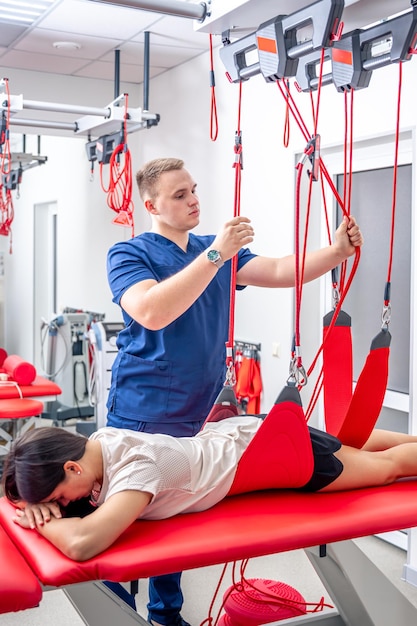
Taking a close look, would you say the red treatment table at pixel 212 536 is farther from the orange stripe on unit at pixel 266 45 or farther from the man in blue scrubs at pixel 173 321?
the orange stripe on unit at pixel 266 45

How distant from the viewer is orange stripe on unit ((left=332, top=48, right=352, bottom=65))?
6.03 ft

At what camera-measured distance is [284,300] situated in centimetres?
386

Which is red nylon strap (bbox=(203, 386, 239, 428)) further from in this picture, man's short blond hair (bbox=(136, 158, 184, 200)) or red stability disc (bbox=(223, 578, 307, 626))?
red stability disc (bbox=(223, 578, 307, 626))

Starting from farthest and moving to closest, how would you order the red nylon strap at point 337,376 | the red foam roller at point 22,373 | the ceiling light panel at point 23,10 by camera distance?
the red foam roller at point 22,373 < the ceiling light panel at point 23,10 < the red nylon strap at point 337,376

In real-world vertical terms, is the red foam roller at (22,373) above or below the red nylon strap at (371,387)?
below

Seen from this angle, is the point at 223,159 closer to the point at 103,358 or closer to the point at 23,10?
the point at 23,10

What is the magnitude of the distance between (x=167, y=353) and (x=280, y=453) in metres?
0.49

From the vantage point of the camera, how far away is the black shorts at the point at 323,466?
1.87 meters

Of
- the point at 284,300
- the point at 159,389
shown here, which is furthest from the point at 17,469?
the point at 284,300

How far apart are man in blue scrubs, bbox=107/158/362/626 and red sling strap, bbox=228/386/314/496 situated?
0.39 m

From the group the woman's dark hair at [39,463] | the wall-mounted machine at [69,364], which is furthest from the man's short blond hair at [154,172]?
the wall-mounted machine at [69,364]

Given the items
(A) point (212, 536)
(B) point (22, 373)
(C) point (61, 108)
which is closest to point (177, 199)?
(A) point (212, 536)

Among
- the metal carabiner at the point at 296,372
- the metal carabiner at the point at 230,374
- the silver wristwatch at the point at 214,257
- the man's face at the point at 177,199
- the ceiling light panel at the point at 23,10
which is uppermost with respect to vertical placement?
the ceiling light panel at the point at 23,10

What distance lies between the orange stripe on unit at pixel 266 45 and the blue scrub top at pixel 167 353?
2.10 ft
